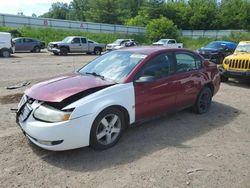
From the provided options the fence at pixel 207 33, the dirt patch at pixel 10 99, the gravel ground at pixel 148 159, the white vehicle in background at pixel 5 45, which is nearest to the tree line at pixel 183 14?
the fence at pixel 207 33

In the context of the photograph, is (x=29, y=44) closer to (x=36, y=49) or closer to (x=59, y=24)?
(x=36, y=49)

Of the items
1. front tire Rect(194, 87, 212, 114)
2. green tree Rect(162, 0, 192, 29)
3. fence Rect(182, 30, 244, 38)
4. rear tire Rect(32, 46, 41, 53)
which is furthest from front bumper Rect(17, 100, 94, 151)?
green tree Rect(162, 0, 192, 29)

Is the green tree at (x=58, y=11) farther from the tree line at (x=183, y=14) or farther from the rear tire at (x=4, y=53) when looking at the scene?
the rear tire at (x=4, y=53)

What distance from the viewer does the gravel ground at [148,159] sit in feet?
12.6

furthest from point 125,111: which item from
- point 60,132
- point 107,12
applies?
point 107,12

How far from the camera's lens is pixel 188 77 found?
6.15 m

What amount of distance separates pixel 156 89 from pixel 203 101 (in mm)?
1891

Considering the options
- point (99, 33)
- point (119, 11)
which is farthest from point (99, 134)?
point (119, 11)

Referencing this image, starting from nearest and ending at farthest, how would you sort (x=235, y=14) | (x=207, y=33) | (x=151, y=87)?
(x=151, y=87), (x=207, y=33), (x=235, y=14)

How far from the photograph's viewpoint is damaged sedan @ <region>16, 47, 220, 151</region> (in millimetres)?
4207

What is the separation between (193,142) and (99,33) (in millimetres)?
40205

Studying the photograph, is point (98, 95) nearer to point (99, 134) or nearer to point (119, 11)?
point (99, 134)

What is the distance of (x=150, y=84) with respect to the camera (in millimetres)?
5273

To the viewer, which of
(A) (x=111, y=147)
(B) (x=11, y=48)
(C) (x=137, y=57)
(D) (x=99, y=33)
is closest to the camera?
(A) (x=111, y=147)
